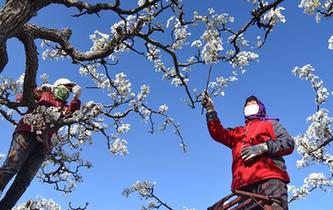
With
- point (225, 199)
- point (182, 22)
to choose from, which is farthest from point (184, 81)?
point (225, 199)

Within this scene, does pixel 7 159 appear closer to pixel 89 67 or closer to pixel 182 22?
pixel 182 22

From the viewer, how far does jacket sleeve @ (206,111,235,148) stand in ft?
15.4

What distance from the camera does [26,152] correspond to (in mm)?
4973

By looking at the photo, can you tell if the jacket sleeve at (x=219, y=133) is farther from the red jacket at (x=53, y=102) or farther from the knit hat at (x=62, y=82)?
the knit hat at (x=62, y=82)

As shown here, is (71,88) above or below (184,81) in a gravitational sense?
below

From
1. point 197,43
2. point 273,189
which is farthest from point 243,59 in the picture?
point 273,189

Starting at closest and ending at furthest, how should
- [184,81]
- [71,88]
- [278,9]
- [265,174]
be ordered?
[265,174], [278,9], [71,88], [184,81]

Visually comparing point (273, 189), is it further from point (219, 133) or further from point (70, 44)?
point (70, 44)

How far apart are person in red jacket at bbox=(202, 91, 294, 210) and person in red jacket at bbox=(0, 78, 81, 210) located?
196 cm

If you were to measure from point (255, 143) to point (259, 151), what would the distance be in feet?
1.00

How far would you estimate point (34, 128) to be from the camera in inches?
195

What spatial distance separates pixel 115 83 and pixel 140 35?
256 cm

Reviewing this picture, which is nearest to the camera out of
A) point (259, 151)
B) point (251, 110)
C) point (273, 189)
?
point (273, 189)

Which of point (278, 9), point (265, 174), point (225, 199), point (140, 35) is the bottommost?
point (225, 199)
